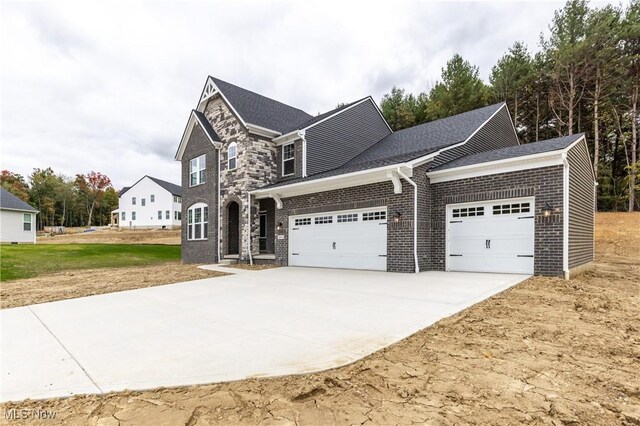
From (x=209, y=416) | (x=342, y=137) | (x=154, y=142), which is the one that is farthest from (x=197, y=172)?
(x=154, y=142)

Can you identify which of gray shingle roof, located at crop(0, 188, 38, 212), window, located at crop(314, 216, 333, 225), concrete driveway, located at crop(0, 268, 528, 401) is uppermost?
gray shingle roof, located at crop(0, 188, 38, 212)

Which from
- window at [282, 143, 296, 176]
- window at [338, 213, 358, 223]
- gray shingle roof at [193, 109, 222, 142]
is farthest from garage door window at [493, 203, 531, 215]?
gray shingle roof at [193, 109, 222, 142]

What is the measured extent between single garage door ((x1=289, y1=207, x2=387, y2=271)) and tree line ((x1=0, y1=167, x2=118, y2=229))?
61.6 m

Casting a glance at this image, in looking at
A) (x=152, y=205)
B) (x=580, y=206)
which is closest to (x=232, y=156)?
(x=580, y=206)

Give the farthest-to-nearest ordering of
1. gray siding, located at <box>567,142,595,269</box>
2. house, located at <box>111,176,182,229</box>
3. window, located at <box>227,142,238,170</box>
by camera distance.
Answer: house, located at <box>111,176,182,229</box>
window, located at <box>227,142,238,170</box>
gray siding, located at <box>567,142,595,269</box>

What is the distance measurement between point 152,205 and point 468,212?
4281 centimetres

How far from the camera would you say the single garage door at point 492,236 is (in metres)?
8.63

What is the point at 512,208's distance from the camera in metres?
8.94

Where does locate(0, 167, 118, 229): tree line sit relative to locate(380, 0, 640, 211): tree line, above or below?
below

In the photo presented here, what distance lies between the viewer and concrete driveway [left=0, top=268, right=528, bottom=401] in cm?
307

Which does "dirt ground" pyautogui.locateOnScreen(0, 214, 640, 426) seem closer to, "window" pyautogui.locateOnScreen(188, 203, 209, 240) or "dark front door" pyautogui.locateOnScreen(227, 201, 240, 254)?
"dark front door" pyautogui.locateOnScreen(227, 201, 240, 254)

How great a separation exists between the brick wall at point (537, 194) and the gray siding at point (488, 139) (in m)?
1.53

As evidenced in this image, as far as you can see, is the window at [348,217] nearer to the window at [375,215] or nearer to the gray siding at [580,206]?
the window at [375,215]

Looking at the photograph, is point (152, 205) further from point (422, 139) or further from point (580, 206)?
point (580, 206)
